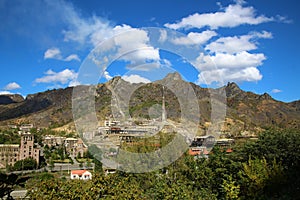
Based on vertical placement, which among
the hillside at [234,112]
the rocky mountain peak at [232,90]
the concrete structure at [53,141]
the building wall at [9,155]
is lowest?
the building wall at [9,155]

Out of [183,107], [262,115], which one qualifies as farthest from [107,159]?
[262,115]

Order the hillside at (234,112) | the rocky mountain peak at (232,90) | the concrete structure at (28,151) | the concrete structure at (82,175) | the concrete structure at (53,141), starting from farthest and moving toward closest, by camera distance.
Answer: the rocky mountain peak at (232,90), the hillside at (234,112), the concrete structure at (53,141), the concrete structure at (28,151), the concrete structure at (82,175)

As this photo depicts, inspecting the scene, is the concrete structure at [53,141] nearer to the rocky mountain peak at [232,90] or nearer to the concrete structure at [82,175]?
the concrete structure at [82,175]

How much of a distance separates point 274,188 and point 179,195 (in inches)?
A: 101

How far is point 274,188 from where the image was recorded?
24.7 feet

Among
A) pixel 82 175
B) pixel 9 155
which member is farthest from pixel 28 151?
pixel 82 175

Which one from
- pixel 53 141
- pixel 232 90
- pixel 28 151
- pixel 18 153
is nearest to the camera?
pixel 28 151

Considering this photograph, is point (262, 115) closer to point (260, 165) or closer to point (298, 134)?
point (298, 134)

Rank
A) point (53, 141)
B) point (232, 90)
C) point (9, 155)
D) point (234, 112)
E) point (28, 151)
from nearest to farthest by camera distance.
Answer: point (28, 151) < point (9, 155) < point (53, 141) < point (234, 112) < point (232, 90)

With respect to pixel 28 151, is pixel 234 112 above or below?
above

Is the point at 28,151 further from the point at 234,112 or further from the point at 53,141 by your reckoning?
the point at 234,112

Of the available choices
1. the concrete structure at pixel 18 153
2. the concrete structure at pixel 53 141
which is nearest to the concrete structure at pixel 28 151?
the concrete structure at pixel 18 153

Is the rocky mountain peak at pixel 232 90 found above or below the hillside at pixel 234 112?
above

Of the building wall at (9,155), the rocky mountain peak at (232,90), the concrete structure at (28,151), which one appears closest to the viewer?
the concrete structure at (28,151)
